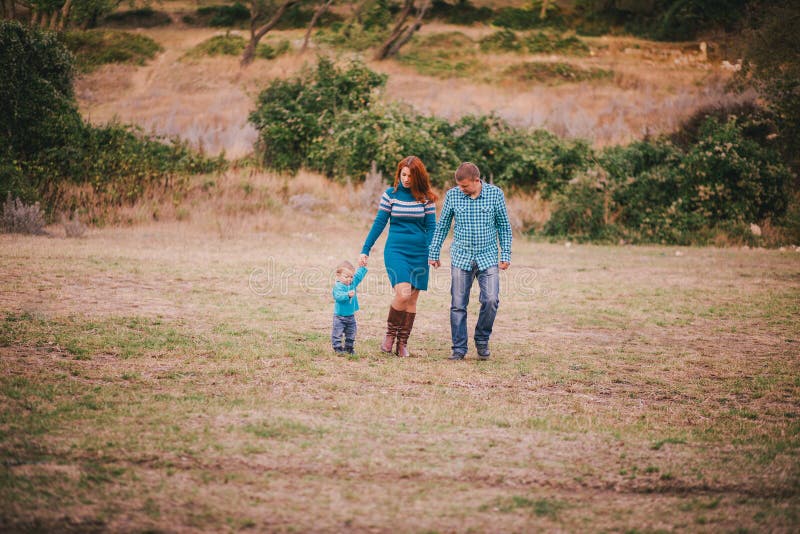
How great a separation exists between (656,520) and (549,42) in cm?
4034

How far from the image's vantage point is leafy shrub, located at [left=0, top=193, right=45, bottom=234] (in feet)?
47.0

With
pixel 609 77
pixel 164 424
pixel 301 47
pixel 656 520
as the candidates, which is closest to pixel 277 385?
pixel 164 424

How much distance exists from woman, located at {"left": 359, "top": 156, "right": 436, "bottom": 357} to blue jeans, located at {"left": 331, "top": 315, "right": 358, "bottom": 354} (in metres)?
0.45

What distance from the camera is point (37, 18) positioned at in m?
33.9

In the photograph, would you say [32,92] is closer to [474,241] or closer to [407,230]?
[407,230]

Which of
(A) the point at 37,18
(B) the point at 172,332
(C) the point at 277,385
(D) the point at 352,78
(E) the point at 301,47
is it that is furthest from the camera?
(E) the point at 301,47

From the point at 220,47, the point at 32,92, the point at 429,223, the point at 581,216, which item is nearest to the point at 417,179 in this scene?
the point at 429,223

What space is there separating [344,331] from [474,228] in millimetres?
1639

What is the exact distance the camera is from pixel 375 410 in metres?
5.81

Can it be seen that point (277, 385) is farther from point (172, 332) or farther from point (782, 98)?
point (782, 98)

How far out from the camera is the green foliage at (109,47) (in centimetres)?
3694

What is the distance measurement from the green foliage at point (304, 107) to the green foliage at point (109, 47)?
1701 centimetres

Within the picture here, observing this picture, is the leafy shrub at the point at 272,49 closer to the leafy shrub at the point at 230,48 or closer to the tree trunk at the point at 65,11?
the leafy shrub at the point at 230,48

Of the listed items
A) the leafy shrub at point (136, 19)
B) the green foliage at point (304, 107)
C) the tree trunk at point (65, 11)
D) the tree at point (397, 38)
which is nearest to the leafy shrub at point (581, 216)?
the green foliage at point (304, 107)
